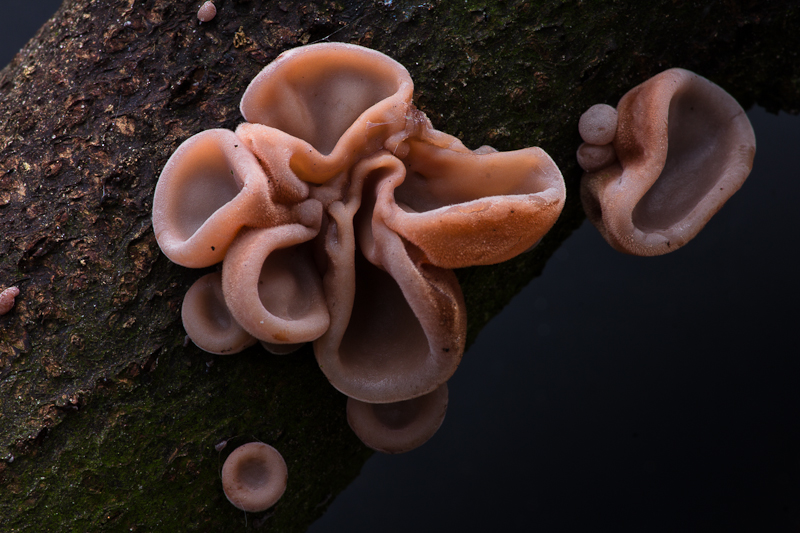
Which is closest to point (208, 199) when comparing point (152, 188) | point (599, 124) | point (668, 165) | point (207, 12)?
point (152, 188)

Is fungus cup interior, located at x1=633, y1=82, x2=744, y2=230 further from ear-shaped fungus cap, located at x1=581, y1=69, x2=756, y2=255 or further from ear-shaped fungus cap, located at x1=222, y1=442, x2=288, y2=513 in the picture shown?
ear-shaped fungus cap, located at x1=222, y1=442, x2=288, y2=513

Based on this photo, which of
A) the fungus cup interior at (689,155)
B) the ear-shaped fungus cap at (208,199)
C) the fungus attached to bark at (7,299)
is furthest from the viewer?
the fungus cup interior at (689,155)

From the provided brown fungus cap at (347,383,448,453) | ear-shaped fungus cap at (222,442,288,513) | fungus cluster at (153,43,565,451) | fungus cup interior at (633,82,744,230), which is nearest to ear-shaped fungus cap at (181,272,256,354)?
fungus cluster at (153,43,565,451)

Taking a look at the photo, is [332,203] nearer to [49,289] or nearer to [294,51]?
[294,51]

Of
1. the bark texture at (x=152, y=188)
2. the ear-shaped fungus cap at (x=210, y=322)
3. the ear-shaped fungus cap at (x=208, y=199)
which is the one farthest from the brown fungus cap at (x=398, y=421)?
the ear-shaped fungus cap at (x=208, y=199)

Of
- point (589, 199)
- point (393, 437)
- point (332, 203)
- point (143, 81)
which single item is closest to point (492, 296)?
point (589, 199)

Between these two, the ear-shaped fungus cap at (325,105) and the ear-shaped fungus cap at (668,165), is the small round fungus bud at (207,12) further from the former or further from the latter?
the ear-shaped fungus cap at (668,165)

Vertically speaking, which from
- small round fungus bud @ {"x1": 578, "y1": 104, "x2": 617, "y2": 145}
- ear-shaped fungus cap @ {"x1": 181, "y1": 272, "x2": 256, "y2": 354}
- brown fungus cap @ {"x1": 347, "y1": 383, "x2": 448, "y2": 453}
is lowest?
brown fungus cap @ {"x1": 347, "y1": 383, "x2": 448, "y2": 453}

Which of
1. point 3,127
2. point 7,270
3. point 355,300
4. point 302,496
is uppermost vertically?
point 3,127
